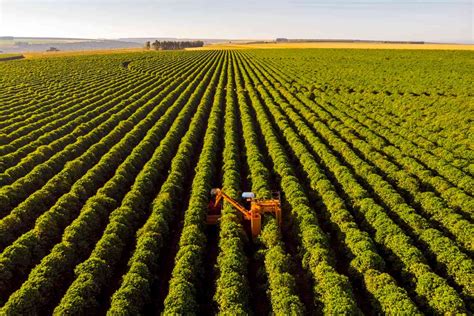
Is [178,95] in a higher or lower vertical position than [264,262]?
higher

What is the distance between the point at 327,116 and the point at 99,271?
98.0 ft

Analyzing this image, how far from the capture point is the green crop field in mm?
15352

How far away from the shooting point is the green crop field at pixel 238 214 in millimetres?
15352

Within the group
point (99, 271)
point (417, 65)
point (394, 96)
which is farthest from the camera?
point (417, 65)

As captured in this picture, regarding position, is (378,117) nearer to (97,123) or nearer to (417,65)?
(97,123)

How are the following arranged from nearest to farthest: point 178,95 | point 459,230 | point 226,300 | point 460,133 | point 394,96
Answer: point 226,300, point 459,230, point 460,133, point 394,96, point 178,95

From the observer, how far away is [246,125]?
36469 millimetres

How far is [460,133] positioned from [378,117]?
7.92m

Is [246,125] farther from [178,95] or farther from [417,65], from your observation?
[417,65]

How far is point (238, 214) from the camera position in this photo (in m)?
20.3

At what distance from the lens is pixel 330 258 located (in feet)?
55.8

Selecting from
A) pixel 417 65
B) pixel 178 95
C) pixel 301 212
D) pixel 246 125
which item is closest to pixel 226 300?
pixel 301 212

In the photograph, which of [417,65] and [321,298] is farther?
[417,65]

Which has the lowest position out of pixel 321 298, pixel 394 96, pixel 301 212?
pixel 321 298
